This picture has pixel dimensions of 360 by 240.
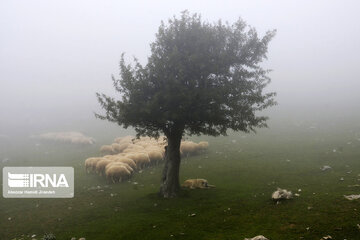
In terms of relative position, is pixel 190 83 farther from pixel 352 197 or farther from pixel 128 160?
pixel 128 160

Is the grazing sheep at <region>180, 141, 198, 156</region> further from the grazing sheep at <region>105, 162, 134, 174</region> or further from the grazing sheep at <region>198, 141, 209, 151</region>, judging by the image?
the grazing sheep at <region>105, 162, 134, 174</region>

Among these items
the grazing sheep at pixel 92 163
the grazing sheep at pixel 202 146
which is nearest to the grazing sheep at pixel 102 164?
the grazing sheep at pixel 92 163

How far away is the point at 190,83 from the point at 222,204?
20.6 feet

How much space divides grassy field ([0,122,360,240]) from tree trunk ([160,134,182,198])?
58 centimetres

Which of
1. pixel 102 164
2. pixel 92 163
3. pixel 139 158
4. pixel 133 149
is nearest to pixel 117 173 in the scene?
pixel 102 164

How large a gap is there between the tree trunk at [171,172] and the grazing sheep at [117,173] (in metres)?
5.32

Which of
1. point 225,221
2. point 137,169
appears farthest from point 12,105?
point 225,221

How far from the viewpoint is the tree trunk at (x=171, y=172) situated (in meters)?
18.4

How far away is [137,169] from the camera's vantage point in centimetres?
2653

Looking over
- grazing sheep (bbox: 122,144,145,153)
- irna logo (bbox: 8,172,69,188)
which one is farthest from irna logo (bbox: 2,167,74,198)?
grazing sheep (bbox: 122,144,145,153)

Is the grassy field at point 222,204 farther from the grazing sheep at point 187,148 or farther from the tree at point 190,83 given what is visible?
the tree at point 190,83

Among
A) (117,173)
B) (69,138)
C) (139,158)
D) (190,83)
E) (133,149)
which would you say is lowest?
(117,173)

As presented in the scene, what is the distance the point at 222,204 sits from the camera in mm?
16125

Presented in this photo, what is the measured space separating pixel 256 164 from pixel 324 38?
7340 inches
